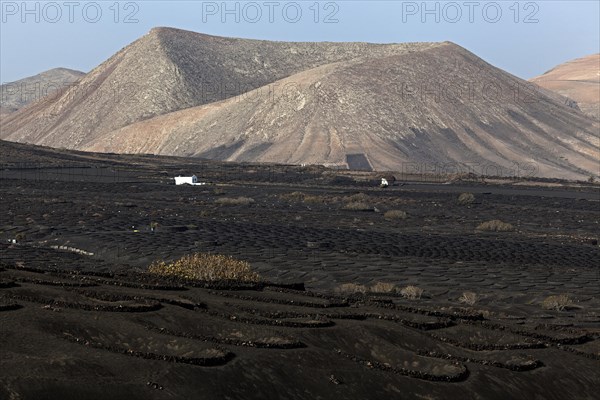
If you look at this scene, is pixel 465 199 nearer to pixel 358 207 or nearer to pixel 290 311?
pixel 358 207

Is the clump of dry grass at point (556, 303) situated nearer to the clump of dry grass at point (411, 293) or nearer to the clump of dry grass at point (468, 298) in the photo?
the clump of dry grass at point (468, 298)

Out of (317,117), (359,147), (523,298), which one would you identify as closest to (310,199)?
(523,298)

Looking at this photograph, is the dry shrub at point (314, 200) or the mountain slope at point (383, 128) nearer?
the dry shrub at point (314, 200)

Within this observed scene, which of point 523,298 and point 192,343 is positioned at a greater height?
point 192,343

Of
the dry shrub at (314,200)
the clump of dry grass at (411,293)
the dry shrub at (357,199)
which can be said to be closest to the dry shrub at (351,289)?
the clump of dry grass at (411,293)

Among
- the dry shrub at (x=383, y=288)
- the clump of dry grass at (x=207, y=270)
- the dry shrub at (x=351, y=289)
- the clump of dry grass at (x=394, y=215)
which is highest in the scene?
the clump of dry grass at (x=207, y=270)

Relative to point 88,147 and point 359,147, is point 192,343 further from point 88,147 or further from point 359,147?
point 88,147
